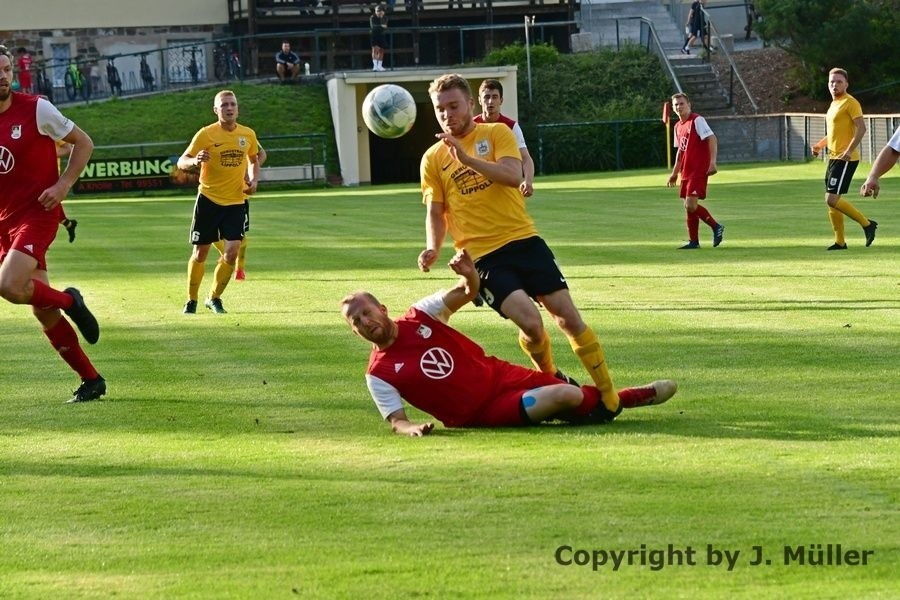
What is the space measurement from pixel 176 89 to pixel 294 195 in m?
→ 13.8

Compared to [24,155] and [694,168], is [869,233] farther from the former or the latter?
[24,155]

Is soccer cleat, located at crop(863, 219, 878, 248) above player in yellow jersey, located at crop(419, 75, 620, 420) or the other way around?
the other way around

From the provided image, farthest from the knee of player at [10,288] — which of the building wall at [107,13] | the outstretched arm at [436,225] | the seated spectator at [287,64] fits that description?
the building wall at [107,13]

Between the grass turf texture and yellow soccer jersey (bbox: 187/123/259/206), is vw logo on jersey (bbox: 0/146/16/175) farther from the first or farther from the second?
yellow soccer jersey (bbox: 187/123/259/206)

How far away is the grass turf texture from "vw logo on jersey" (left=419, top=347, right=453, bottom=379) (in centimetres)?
33

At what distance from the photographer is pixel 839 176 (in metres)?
19.6

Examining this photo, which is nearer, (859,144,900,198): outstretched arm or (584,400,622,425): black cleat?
(584,400,622,425): black cleat

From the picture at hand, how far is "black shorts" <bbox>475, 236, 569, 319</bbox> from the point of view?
9.05 m

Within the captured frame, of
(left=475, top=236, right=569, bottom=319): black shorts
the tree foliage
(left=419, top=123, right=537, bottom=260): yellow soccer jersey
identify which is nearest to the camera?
(left=475, top=236, right=569, bottom=319): black shorts

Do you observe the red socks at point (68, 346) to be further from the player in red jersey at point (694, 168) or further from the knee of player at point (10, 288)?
the player in red jersey at point (694, 168)

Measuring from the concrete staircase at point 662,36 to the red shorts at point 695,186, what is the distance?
3452 centimetres

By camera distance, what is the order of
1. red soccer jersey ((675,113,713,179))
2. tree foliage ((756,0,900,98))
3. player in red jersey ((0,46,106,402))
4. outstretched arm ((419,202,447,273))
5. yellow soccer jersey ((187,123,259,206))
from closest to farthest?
outstretched arm ((419,202,447,273)) < player in red jersey ((0,46,106,402)) < yellow soccer jersey ((187,123,259,206)) < red soccer jersey ((675,113,713,179)) < tree foliage ((756,0,900,98))

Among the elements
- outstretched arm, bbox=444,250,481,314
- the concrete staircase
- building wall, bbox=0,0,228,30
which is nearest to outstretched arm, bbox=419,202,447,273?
outstretched arm, bbox=444,250,481,314

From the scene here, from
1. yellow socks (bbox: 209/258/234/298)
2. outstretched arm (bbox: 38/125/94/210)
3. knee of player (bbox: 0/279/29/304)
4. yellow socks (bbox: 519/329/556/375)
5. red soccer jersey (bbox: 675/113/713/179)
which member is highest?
outstretched arm (bbox: 38/125/94/210)
